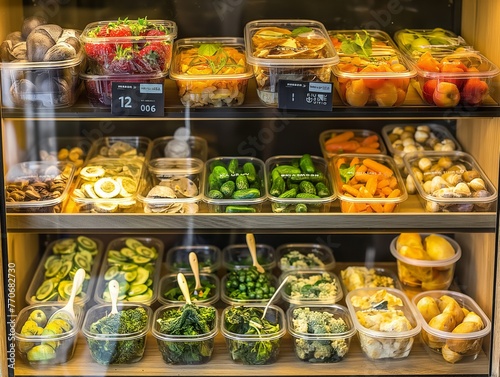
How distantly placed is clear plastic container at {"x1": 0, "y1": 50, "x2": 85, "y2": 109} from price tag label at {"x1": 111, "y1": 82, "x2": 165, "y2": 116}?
0.13 m

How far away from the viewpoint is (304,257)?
2863 millimetres

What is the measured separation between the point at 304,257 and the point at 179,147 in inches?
23.2

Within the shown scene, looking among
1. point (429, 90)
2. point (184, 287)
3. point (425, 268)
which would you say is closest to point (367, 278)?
point (425, 268)

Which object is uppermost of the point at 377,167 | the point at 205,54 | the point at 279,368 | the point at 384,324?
the point at 205,54

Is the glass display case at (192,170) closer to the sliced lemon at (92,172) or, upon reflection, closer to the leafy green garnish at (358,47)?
the sliced lemon at (92,172)

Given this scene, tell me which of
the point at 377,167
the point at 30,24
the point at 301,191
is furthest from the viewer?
the point at 377,167

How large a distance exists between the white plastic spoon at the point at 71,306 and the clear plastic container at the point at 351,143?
88 cm

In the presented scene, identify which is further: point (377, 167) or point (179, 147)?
point (179, 147)

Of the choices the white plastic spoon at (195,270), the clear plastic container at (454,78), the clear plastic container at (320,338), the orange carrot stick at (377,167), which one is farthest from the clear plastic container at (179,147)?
the clear plastic container at (454,78)

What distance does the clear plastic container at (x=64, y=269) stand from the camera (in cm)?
265

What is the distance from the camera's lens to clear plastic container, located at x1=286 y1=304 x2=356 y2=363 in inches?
96.8

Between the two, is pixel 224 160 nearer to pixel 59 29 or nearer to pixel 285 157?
pixel 285 157

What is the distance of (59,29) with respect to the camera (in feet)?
7.77

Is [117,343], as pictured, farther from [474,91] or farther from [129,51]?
[474,91]
